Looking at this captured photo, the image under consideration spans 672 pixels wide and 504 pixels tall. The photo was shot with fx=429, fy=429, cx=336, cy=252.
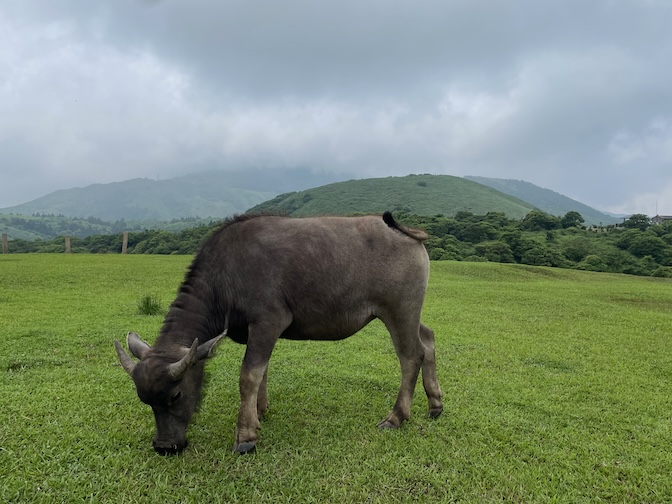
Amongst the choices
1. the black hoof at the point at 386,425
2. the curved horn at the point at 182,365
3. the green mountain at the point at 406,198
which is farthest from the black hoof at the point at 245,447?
the green mountain at the point at 406,198

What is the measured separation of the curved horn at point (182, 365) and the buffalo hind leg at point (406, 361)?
2.10 metres

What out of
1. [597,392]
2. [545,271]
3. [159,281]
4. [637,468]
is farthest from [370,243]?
[545,271]

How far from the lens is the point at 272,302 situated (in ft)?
13.7

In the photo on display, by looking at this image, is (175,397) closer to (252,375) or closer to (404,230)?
(252,375)

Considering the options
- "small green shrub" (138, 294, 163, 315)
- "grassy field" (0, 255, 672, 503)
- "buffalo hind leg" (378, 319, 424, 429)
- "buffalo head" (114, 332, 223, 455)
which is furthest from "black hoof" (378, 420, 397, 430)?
"small green shrub" (138, 294, 163, 315)

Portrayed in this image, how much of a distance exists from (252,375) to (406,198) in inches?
3950

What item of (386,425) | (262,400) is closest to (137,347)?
(262,400)

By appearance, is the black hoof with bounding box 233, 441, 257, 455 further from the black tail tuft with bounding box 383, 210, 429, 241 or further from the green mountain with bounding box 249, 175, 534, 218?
the green mountain with bounding box 249, 175, 534, 218

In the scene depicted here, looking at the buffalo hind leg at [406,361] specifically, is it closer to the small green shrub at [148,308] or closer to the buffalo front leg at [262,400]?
the buffalo front leg at [262,400]

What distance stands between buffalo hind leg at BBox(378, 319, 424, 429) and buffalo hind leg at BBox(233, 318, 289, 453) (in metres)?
1.36

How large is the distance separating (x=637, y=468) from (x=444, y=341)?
15.1ft

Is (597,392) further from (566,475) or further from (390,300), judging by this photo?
(390,300)

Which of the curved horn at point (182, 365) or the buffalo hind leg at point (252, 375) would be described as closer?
the curved horn at point (182, 365)

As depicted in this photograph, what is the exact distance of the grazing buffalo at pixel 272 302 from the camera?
3.81 m
